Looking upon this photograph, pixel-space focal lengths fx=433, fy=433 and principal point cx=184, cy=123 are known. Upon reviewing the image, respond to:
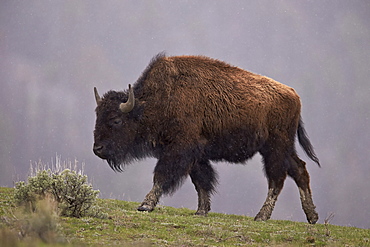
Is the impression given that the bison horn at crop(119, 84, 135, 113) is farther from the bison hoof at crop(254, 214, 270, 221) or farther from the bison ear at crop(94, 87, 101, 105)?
the bison hoof at crop(254, 214, 270, 221)

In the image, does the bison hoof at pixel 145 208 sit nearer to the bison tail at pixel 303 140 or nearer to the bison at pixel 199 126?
the bison at pixel 199 126

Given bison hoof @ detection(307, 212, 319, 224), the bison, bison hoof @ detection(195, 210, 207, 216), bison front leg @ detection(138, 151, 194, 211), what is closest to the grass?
bison front leg @ detection(138, 151, 194, 211)

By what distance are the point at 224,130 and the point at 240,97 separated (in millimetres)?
951

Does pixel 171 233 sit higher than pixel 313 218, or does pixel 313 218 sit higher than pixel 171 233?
pixel 313 218

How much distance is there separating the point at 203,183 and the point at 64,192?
12.8 feet

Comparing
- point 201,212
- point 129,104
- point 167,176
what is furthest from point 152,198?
point 129,104

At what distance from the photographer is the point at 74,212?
7871mm

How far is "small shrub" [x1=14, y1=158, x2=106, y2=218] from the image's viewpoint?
7.87 meters

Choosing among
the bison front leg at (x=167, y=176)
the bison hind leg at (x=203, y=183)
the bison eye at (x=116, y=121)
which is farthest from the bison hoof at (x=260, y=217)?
the bison eye at (x=116, y=121)

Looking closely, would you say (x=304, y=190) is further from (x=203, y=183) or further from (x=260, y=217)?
(x=203, y=183)

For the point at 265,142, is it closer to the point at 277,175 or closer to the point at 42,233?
the point at 277,175

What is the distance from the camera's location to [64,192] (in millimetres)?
8047

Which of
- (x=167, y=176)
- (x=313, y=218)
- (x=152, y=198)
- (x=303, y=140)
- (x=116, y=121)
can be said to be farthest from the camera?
(x=303, y=140)

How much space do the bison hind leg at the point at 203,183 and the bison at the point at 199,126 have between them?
0.02m
